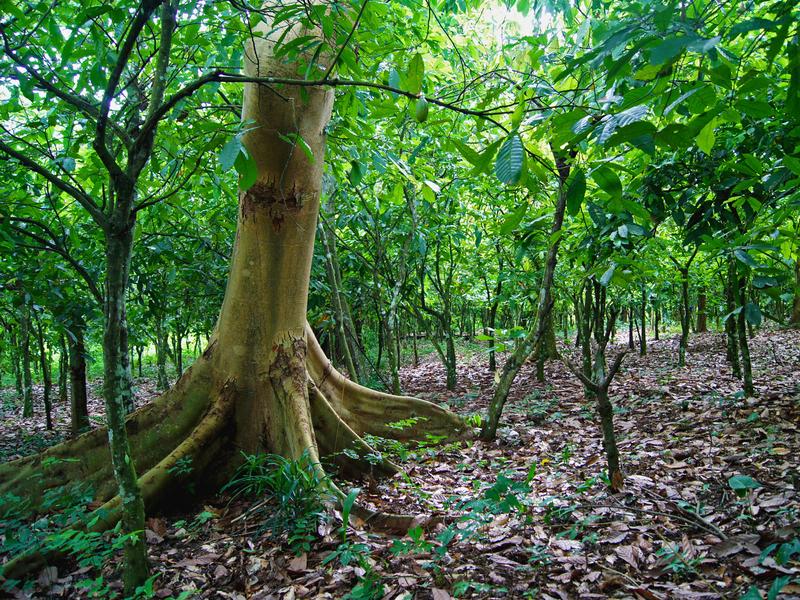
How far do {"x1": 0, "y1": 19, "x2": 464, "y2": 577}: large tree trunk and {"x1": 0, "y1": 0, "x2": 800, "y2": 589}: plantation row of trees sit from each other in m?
0.02

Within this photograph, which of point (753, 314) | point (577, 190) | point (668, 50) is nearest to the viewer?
point (668, 50)

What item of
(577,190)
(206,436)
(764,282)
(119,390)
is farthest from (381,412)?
(577,190)

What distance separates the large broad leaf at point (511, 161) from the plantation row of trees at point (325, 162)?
1 centimetres

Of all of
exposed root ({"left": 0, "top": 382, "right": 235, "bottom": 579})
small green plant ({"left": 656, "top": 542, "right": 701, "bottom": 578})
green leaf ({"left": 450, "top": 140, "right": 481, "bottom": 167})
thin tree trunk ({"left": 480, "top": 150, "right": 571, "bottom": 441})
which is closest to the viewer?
green leaf ({"left": 450, "top": 140, "right": 481, "bottom": 167})

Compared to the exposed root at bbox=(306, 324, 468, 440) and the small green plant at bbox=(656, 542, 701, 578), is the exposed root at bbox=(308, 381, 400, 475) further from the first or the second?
the small green plant at bbox=(656, 542, 701, 578)

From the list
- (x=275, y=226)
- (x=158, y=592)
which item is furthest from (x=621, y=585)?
(x=275, y=226)

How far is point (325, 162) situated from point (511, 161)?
2.89 meters

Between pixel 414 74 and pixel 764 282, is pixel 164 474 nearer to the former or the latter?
pixel 414 74

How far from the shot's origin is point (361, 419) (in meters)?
4.89

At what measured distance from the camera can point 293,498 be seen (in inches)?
120

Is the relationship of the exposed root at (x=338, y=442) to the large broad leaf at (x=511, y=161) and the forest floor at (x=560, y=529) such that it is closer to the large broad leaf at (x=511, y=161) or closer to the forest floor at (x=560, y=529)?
the forest floor at (x=560, y=529)

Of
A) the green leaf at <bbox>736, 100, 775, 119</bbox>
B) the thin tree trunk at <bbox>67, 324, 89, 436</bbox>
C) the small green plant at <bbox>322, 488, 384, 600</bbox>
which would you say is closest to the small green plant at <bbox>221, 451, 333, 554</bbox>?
the small green plant at <bbox>322, 488, 384, 600</bbox>

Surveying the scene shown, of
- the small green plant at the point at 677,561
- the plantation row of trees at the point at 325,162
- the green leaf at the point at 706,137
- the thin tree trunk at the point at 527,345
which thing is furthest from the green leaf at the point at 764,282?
the thin tree trunk at the point at 527,345

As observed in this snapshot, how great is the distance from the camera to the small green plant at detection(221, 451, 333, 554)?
114 inches
